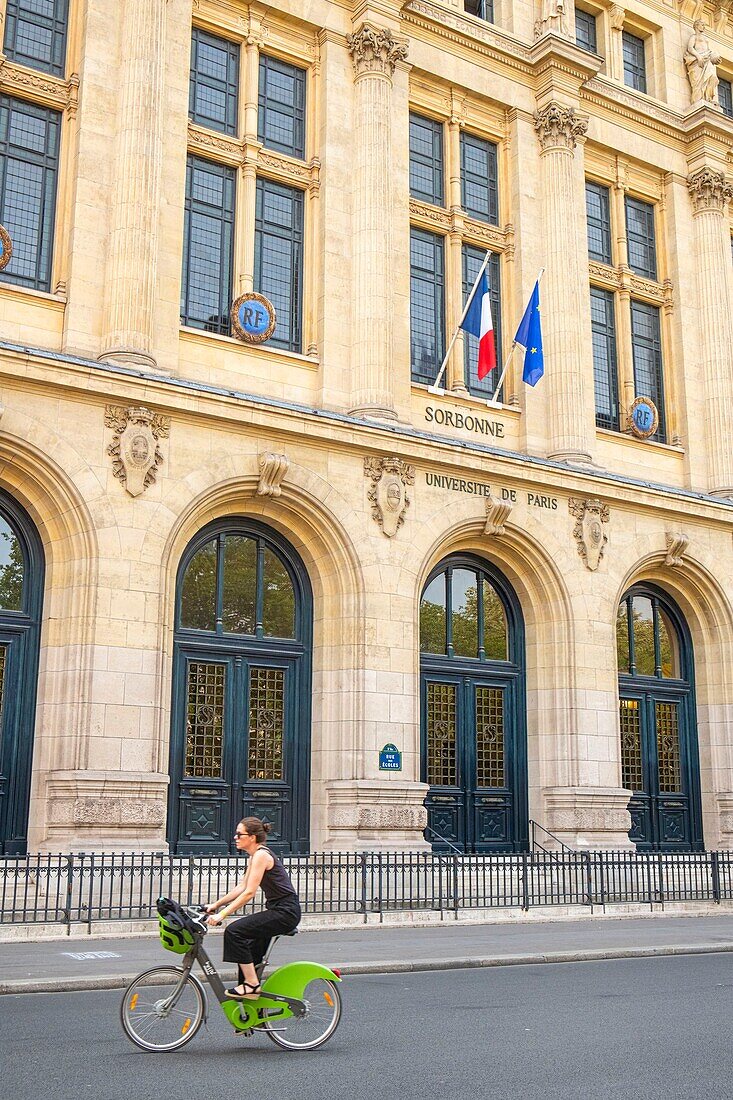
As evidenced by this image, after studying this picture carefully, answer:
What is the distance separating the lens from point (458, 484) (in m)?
26.0

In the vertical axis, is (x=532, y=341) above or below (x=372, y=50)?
below

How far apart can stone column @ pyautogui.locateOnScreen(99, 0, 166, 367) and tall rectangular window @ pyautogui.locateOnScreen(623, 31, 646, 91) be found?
1537 cm

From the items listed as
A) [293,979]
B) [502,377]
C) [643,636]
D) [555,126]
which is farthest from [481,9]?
[293,979]

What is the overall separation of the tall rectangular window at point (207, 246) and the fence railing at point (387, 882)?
36.0 feet

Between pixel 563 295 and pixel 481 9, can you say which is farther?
pixel 481 9

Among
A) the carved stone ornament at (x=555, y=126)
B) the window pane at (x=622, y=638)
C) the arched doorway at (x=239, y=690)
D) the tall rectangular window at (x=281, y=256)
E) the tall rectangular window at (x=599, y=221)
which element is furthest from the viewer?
the tall rectangular window at (x=599, y=221)

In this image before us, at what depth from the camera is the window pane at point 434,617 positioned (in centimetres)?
2628

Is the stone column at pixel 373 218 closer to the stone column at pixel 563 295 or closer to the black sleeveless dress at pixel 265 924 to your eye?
the stone column at pixel 563 295

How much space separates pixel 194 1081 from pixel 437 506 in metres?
18.1

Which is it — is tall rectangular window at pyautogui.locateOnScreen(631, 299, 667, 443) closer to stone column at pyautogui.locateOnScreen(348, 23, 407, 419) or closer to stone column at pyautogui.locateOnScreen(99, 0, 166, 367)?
stone column at pyautogui.locateOnScreen(348, 23, 407, 419)

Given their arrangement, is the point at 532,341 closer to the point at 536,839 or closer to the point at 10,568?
the point at 536,839

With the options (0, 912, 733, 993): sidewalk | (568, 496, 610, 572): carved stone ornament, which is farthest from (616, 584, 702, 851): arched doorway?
(0, 912, 733, 993): sidewalk

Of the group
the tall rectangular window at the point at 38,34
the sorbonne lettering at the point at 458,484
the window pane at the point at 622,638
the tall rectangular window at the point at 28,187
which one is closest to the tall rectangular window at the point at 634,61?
the sorbonne lettering at the point at 458,484

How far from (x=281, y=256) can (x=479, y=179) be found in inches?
262
